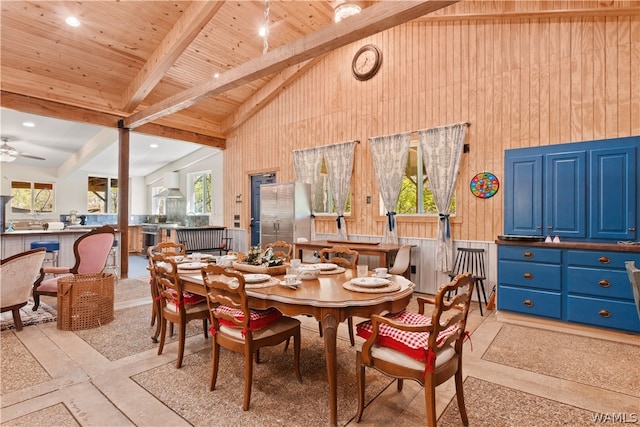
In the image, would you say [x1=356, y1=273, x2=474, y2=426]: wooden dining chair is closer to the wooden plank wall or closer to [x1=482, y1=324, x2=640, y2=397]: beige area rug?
[x1=482, y1=324, x2=640, y2=397]: beige area rug

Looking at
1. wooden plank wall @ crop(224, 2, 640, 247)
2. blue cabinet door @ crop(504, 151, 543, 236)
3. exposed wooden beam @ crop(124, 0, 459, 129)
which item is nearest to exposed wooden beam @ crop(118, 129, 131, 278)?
exposed wooden beam @ crop(124, 0, 459, 129)

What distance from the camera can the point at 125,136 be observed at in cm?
633

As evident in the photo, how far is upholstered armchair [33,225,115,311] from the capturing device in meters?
4.17

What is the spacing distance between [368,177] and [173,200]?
6.63 m

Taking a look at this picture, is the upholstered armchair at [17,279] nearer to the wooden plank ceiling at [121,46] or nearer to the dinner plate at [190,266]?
the dinner plate at [190,266]

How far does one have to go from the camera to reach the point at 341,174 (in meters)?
5.96

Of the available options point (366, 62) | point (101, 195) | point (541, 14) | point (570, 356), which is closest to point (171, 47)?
point (366, 62)

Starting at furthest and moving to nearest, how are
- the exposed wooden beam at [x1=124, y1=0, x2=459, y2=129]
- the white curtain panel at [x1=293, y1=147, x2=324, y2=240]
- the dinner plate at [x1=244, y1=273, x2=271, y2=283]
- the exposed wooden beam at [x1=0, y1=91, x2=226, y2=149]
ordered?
the white curtain panel at [x1=293, y1=147, x2=324, y2=240] < the exposed wooden beam at [x1=0, y1=91, x2=226, y2=149] < the exposed wooden beam at [x1=124, y1=0, x2=459, y2=129] < the dinner plate at [x1=244, y1=273, x2=271, y2=283]

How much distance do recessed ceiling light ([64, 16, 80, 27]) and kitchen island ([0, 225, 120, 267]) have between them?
11.1 ft

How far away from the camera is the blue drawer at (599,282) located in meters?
3.17

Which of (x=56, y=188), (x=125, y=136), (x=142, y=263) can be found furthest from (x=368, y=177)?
(x=56, y=188)

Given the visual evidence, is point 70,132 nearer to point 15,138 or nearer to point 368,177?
point 15,138

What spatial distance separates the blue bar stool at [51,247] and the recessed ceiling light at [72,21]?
11.5ft

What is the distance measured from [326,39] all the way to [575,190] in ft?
10.7
